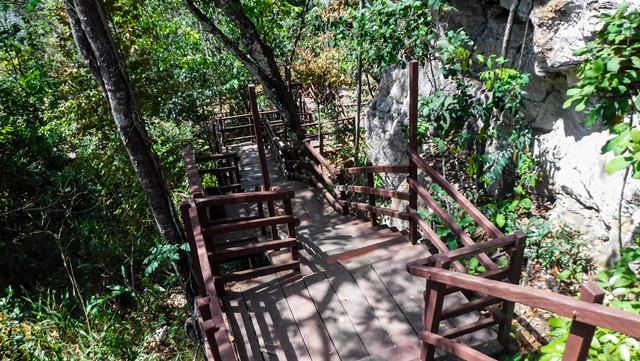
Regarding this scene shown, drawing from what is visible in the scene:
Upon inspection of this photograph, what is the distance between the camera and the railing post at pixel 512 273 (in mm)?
2992

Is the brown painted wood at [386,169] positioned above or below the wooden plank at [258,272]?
above

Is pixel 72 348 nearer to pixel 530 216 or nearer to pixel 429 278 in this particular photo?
pixel 429 278

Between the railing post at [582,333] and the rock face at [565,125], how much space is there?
3550 millimetres

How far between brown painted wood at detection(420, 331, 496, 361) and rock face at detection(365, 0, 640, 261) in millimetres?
3084

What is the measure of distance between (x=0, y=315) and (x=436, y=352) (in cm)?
586

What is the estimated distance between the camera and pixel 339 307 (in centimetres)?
377

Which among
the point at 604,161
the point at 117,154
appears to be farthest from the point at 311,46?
the point at 604,161

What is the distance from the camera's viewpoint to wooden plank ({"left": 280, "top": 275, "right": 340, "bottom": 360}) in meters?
3.34

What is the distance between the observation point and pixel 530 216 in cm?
593

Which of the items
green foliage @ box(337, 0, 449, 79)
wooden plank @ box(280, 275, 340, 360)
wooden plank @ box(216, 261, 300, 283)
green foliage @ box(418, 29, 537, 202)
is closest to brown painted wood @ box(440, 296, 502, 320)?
wooden plank @ box(280, 275, 340, 360)

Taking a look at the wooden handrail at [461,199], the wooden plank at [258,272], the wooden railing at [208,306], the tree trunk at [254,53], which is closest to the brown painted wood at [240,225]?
the wooden railing at [208,306]

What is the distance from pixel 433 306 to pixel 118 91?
3.49 m

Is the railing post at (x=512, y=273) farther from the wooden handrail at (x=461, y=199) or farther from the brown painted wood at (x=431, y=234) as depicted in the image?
the brown painted wood at (x=431, y=234)

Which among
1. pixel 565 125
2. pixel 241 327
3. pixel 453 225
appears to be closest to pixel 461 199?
pixel 453 225
